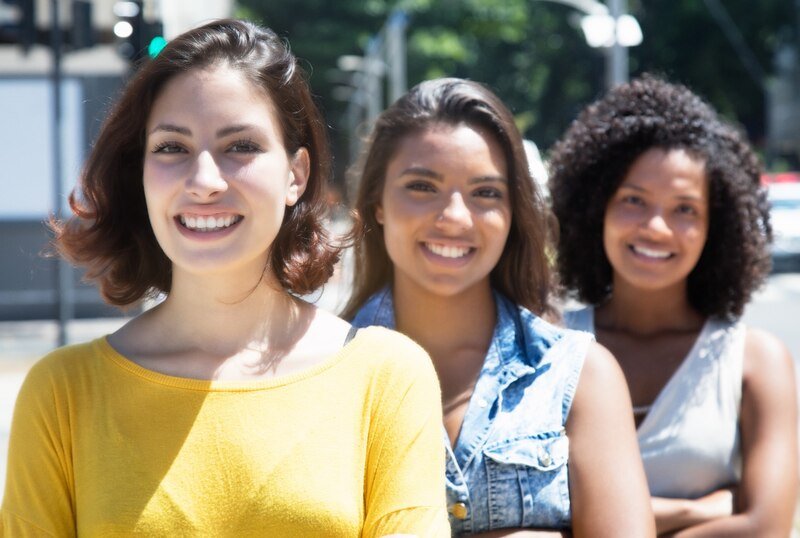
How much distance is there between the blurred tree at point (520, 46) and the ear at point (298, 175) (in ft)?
121

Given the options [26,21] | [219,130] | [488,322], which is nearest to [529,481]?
[488,322]

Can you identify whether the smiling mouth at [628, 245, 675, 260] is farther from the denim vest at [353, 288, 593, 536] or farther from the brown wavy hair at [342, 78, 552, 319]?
the denim vest at [353, 288, 593, 536]

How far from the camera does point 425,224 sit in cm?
271

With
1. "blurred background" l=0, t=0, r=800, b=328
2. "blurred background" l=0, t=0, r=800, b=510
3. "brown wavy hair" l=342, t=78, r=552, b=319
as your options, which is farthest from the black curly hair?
"blurred background" l=0, t=0, r=800, b=328

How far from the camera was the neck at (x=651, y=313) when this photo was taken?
10.8 feet

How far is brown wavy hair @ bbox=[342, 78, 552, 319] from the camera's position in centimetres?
276

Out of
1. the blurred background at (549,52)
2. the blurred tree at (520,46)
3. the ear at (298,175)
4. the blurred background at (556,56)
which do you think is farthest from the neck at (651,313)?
the blurred tree at (520,46)

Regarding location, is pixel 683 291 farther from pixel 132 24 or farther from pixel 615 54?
pixel 615 54

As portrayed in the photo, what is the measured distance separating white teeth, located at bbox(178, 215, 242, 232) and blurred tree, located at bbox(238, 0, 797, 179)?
37012 millimetres

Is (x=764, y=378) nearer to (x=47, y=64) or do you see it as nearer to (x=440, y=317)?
(x=440, y=317)

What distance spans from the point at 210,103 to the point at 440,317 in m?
0.91

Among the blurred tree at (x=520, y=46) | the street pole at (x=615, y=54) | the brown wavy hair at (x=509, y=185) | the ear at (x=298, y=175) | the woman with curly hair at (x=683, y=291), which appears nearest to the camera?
the ear at (x=298, y=175)

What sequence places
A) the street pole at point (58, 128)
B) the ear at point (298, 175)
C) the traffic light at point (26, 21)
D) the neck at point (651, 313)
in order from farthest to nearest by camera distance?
1. the street pole at point (58, 128)
2. the traffic light at point (26, 21)
3. the neck at point (651, 313)
4. the ear at point (298, 175)

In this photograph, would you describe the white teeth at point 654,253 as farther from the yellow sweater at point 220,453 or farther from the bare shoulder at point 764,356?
the yellow sweater at point 220,453
